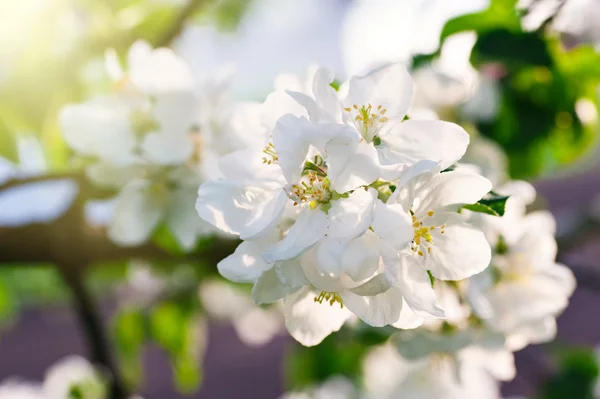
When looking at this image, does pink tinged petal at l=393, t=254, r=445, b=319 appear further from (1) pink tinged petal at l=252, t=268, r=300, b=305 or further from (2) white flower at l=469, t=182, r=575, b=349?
→ (2) white flower at l=469, t=182, r=575, b=349

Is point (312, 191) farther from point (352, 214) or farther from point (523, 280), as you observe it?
point (523, 280)

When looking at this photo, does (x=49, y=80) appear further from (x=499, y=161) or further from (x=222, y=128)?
(x=499, y=161)

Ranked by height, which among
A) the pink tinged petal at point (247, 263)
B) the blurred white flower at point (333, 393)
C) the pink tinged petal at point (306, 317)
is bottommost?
the blurred white flower at point (333, 393)

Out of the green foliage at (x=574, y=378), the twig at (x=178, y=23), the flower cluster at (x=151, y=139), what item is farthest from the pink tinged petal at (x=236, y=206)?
the green foliage at (x=574, y=378)

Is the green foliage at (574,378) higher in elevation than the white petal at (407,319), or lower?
lower

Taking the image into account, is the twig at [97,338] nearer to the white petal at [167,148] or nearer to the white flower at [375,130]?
the white petal at [167,148]

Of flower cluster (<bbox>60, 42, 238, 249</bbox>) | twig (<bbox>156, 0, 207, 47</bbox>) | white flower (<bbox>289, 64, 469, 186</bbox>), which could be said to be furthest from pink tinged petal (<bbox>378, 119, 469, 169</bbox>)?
twig (<bbox>156, 0, 207, 47</bbox>)

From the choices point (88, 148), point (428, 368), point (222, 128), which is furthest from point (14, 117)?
point (428, 368)
